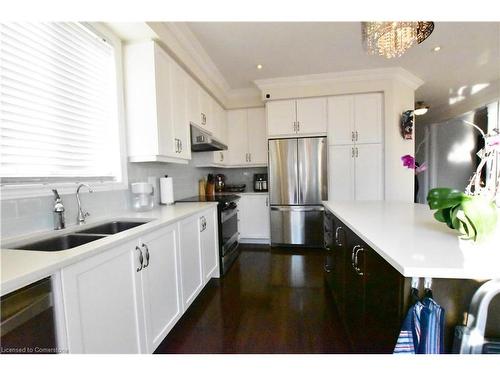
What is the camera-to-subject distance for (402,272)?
0.66 meters

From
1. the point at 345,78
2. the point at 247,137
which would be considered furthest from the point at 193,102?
the point at 345,78

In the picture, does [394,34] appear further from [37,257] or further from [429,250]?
[37,257]

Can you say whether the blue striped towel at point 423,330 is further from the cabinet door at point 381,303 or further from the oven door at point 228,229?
the oven door at point 228,229

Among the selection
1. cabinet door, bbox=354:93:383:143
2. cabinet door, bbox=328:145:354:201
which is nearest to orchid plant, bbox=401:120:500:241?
cabinet door, bbox=328:145:354:201

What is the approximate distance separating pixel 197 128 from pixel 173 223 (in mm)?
1430

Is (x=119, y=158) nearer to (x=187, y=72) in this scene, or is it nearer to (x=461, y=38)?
(x=187, y=72)

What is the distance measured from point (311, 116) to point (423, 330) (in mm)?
3128

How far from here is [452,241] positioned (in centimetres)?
88

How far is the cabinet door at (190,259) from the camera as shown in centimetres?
173

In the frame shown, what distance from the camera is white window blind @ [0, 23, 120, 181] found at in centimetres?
112

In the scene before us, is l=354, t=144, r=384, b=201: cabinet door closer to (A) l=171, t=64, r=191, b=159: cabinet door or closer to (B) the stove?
(B) the stove

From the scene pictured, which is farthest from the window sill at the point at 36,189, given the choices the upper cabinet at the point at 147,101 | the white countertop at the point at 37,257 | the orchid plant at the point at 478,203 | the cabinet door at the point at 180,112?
the orchid plant at the point at 478,203

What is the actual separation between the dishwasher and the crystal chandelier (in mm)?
2183

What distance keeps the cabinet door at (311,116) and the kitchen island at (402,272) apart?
Answer: 7.48 ft
